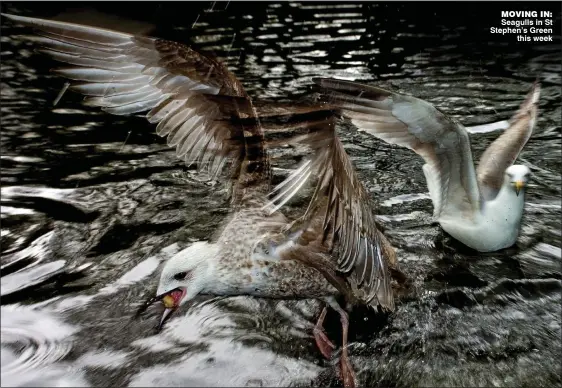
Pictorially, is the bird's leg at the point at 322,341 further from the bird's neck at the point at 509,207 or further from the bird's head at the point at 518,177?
the bird's head at the point at 518,177

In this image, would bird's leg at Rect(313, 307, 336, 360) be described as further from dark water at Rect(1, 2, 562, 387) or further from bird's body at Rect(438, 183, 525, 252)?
bird's body at Rect(438, 183, 525, 252)

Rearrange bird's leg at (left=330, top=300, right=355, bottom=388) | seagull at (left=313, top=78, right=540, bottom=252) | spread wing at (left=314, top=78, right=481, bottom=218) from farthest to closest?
seagull at (left=313, top=78, right=540, bottom=252)
bird's leg at (left=330, top=300, right=355, bottom=388)
spread wing at (left=314, top=78, right=481, bottom=218)

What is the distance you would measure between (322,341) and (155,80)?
1.89m

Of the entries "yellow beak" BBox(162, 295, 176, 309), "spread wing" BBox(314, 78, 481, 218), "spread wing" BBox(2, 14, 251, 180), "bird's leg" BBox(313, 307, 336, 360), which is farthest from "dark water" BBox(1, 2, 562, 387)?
"spread wing" BBox(2, 14, 251, 180)

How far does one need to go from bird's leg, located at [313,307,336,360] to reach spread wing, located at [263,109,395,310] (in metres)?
0.31

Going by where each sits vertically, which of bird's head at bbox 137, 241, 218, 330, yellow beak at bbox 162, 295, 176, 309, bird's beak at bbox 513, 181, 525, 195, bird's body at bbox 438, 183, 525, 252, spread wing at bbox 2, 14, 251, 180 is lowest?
bird's body at bbox 438, 183, 525, 252

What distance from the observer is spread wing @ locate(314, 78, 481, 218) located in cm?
318

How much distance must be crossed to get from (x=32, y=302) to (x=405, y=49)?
27.2 ft

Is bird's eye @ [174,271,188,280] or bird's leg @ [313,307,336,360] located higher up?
bird's eye @ [174,271,188,280]

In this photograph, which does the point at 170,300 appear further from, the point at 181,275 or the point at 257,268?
the point at 257,268

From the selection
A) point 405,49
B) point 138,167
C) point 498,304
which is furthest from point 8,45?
point 498,304

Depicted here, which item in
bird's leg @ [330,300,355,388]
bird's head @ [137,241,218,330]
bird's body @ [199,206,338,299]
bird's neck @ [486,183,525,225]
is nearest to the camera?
bird's leg @ [330,300,355,388]

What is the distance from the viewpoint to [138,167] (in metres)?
6.09

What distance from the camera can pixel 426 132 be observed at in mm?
4297
